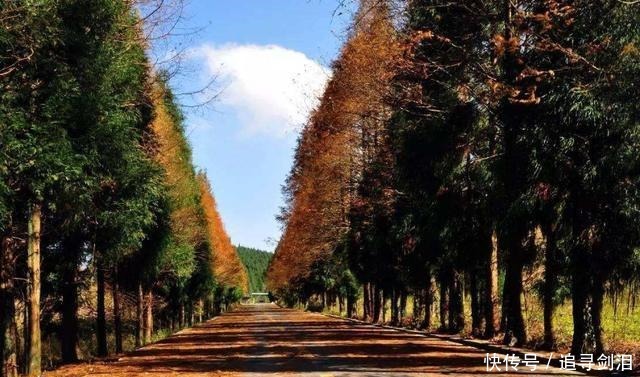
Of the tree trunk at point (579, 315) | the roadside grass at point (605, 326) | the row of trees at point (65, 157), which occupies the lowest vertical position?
the roadside grass at point (605, 326)

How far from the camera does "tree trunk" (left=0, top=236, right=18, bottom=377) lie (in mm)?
17328

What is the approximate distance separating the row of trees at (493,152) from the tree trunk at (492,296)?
0.20 feet

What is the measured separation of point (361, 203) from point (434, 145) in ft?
40.9

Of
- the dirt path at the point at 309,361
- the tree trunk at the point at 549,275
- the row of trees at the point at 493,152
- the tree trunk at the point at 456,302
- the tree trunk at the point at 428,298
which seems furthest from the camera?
Answer: the tree trunk at the point at 428,298

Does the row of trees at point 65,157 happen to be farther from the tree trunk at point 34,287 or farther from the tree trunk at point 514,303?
the tree trunk at point 514,303

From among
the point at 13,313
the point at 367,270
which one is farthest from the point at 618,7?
the point at 367,270

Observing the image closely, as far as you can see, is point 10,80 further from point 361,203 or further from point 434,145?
point 361,203

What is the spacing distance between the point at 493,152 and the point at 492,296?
14.3ft

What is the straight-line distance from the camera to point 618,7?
1143cm

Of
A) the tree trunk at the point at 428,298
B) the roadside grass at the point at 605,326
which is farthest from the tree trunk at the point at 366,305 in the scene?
the tree trunk at the point at 428,298

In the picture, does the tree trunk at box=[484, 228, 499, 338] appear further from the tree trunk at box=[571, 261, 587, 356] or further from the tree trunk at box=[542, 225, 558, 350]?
the tree trunk at box=[571, 261, 587, 356]

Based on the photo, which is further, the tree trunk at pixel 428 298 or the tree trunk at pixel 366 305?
the tree trunk at pixel 366 305

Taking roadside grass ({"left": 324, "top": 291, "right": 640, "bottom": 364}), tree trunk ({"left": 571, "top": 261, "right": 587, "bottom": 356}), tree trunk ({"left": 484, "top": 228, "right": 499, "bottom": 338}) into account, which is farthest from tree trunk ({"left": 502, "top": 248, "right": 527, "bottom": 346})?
tree trunk ({"left": 571, "top": 261, "right": 587, "bottom": 356})

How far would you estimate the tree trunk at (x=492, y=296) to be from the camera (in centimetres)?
2322
